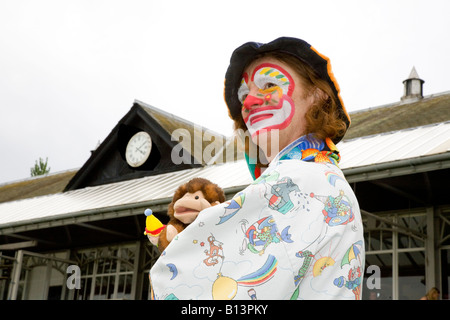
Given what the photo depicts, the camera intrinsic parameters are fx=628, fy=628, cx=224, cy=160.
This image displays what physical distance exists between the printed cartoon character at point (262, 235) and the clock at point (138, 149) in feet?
41.4

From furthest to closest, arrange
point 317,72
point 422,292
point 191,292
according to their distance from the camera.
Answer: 1. point 422,292
2. point 317,72
3. point 191,292

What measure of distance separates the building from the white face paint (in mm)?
4985

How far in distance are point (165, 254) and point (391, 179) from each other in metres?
6.87

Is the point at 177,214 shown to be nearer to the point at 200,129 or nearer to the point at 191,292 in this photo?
the point at 191,292

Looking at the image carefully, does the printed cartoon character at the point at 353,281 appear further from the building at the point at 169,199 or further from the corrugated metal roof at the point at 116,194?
the corrugated metal roof at the point at 116,194

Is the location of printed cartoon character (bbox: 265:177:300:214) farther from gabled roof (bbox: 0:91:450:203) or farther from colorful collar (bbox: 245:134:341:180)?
gabled roof (bbox: 0:91:450:203)

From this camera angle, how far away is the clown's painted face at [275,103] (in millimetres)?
2248

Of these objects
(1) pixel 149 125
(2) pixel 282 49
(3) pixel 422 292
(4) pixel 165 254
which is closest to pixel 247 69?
(2) pixel 282 49

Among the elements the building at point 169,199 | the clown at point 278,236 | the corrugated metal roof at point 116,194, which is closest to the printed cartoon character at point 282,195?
the clown at point 278,236

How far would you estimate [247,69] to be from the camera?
2434 millimetres

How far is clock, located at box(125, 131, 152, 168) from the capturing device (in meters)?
14.5

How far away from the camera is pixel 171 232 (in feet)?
9.15

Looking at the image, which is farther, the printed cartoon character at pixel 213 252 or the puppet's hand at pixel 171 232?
the puppet's hand at pixel 171 232

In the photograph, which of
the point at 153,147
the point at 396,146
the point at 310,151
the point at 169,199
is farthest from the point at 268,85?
the point at 153,147
